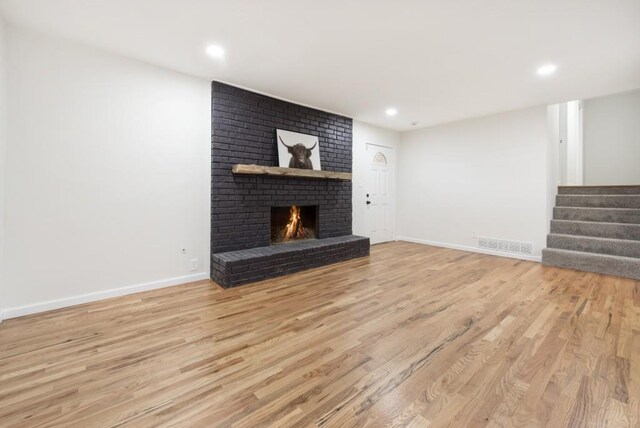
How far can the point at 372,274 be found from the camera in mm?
3723

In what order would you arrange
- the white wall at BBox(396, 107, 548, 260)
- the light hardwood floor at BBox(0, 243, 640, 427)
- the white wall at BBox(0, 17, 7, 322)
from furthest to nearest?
the white wall at BBox(396, 107, 548, 260) < the white wall at BBox(0, 17, 7, 322) < the light hardwood floor at BBox(0, 243, 640, 427)

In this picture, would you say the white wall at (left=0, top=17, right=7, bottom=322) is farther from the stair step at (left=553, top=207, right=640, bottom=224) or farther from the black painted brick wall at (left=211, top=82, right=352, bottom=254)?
the stair step at (left=553, top=207, right=640, bottom=224)

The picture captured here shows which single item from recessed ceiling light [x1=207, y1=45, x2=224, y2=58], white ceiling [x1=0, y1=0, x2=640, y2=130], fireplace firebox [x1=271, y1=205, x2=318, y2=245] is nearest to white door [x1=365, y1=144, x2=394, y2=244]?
fireplace firebox [x1=271, y1=205, x2=318, y2=245]

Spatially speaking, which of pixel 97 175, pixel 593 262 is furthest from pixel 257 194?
pixel 593 262

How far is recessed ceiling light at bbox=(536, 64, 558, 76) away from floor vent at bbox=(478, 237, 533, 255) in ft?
8.67

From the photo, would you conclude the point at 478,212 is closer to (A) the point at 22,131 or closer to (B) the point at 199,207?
(B) the point at 199,207

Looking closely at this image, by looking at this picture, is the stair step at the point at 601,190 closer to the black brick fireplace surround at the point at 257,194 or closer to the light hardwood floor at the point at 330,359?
the light hardwood floor at the point at 330,359

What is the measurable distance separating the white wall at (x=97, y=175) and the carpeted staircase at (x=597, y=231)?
17.1 ft

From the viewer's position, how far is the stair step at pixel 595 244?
378 centimetres

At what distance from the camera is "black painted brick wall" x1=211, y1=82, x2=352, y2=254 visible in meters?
3.55

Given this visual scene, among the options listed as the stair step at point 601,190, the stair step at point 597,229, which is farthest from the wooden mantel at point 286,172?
the stair step at point 601,190

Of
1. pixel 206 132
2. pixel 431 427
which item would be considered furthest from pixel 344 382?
pixel 206 132

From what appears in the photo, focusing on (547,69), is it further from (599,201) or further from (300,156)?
(300,156)

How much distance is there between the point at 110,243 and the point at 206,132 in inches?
65.2
